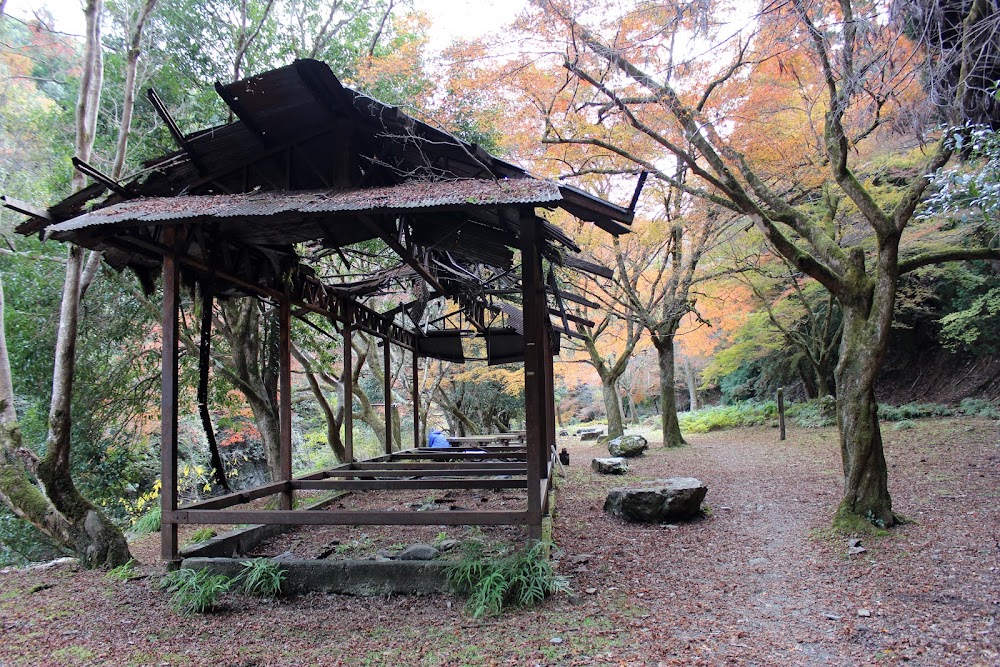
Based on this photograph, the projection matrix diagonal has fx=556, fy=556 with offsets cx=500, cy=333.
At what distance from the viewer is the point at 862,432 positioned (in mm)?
5684

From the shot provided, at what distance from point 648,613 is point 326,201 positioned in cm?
433

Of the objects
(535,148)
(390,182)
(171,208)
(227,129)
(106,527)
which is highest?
(535,148)

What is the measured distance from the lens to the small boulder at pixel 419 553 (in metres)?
5.27

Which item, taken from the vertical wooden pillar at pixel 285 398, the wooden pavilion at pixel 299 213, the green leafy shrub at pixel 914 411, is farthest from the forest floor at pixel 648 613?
the green leafy shrub at pixel 914 411

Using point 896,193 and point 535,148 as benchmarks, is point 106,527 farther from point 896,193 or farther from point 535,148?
point 896,193

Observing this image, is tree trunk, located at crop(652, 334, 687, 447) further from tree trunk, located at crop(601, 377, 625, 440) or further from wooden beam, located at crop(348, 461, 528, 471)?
wooden beam, located at crop(348, 461, 528, 471)

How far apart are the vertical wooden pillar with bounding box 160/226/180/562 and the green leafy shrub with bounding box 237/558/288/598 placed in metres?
0.77

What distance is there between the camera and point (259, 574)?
480 cm

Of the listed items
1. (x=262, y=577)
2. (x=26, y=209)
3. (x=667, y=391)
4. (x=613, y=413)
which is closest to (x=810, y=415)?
(x=667, y=391)

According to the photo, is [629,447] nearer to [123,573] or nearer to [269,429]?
[269,429]

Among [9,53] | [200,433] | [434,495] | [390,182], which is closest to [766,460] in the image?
[434,495]

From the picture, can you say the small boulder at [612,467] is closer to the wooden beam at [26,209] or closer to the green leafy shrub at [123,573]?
the green leafy shrub at [123,573]

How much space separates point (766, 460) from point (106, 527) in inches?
468

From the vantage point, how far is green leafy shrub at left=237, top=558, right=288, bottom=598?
188 inches
